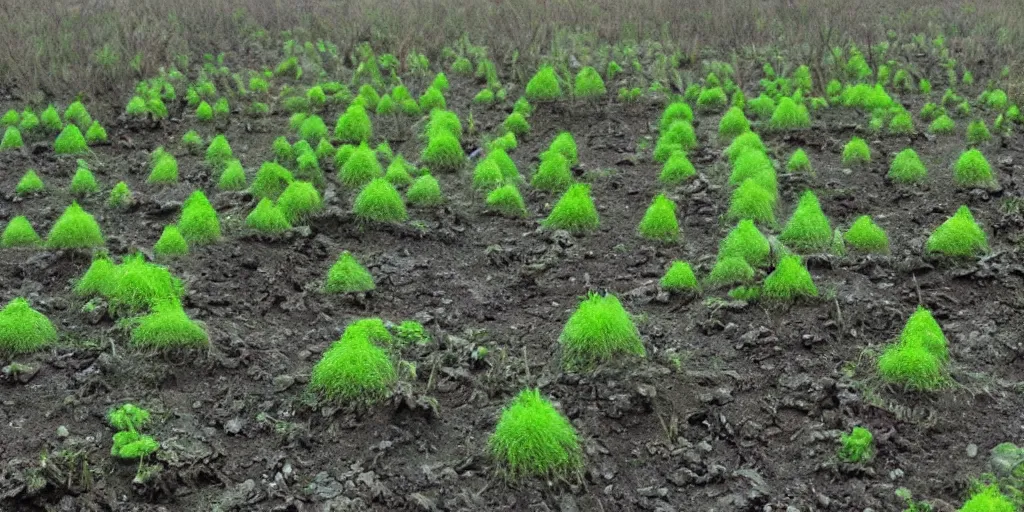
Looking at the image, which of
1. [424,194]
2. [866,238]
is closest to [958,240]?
[866,238]

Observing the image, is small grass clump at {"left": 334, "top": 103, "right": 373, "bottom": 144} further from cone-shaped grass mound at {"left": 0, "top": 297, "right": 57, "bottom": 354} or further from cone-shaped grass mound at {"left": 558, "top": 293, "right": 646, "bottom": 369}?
cone-shaped grass mound at {"left": 558, "top": 293, "right": 646, "bottom": 369}

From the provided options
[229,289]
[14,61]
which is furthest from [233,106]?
[229,289]

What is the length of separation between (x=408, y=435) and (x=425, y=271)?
2.55 meters

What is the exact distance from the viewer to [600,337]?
597cm

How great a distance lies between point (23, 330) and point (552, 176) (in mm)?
5488

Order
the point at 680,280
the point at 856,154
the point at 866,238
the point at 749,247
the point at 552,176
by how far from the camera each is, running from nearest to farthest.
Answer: the point at 680,280
the point at 749,247
the point at 866,238
the point at 552,176
the point at 856,154

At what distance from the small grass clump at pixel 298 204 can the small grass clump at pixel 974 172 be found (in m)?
6.83

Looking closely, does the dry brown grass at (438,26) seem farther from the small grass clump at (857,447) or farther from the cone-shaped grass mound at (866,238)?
the small grass clump at (857,447)

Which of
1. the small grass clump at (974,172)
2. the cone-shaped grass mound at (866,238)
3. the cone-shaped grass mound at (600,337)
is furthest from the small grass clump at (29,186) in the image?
the small grass clump at (974,172)

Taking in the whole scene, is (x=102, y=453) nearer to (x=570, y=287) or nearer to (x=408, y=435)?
(x=408, y=435)

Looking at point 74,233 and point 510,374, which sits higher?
point 74,233

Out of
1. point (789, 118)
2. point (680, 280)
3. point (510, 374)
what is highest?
Answer: point (789, 118)

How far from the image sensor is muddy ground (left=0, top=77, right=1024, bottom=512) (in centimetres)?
494

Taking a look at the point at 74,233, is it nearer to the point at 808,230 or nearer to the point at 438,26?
the point at 808,230
